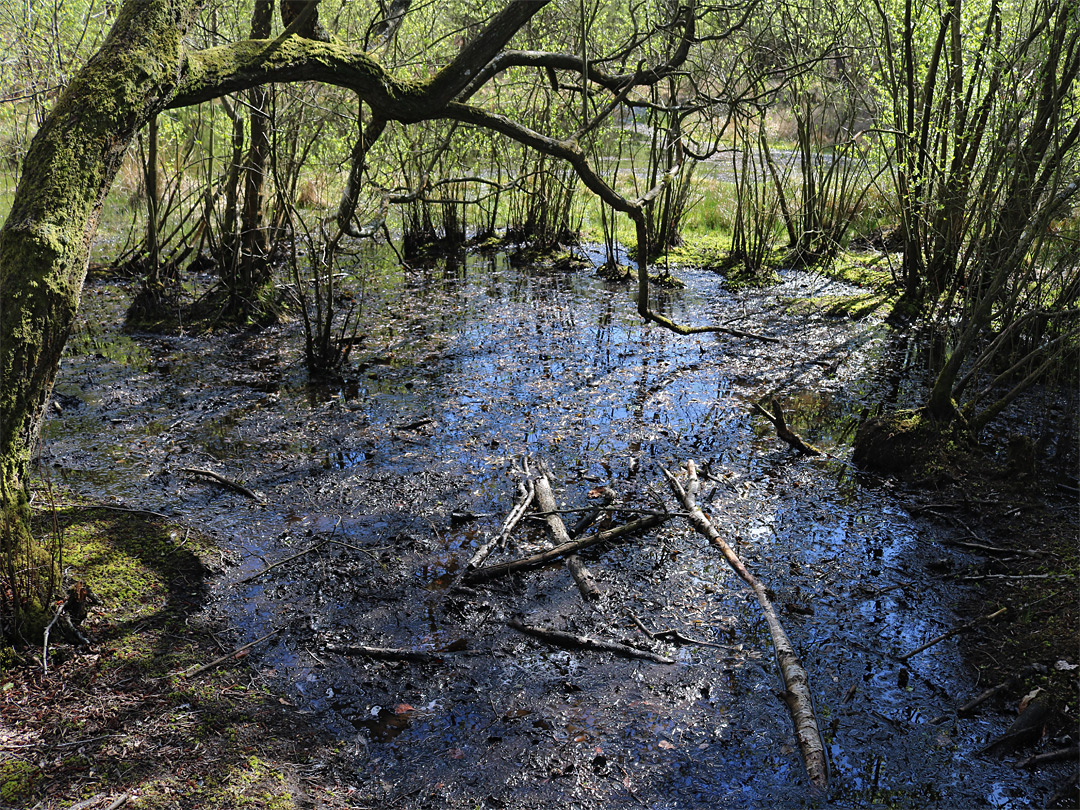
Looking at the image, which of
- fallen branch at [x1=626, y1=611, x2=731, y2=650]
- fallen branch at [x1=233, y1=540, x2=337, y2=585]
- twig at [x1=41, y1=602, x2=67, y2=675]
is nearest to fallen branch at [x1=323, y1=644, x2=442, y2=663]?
fallen branch at [x1=233, y1=540, x2=337, y2=585]

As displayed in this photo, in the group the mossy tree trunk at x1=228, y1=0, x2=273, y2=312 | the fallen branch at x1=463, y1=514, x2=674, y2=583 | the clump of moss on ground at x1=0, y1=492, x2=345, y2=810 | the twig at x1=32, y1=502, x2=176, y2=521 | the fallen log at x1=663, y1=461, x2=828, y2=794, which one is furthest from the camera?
the mossy tree trunk at x1=228, y1=0, x2=273, y2=312

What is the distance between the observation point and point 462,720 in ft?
11.2

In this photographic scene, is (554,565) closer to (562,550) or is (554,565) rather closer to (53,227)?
(562,550)

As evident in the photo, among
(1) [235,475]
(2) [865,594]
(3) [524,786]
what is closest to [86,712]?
(3) [524,786]

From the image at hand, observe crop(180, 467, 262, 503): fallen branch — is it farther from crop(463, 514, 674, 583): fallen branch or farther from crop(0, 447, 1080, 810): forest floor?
crop(463, 514, 674, 583): fallen branch

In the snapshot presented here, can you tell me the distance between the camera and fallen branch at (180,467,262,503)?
5.27 meters

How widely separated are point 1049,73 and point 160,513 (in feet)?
22.3

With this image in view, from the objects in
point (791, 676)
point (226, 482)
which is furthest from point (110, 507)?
point (791, 676)

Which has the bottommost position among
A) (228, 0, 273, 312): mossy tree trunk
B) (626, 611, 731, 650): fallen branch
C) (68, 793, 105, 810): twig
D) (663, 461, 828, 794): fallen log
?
(626, 611, 731, 650): fallen branch

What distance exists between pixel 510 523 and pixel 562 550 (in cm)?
43

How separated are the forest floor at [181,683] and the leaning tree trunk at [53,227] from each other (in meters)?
0.42

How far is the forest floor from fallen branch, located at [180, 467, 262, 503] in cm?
60

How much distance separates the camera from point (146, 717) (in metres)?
3.19

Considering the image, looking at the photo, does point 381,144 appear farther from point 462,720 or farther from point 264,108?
point 462,720
